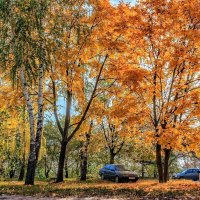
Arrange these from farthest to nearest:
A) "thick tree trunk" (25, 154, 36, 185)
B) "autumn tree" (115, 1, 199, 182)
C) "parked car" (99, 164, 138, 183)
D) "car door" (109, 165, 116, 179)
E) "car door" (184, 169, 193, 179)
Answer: "car door" (184, 169, 193, 179)
"car door" (109, 165, 116, 179)
"parked car" (99, 164, 138, 183)
"thick tree trunk" (25, 154, 36, 185)
"autumn tree" (115, 1, 199, 182)

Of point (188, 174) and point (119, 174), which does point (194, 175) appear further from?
point (119, 174)

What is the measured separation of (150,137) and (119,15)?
6612mm

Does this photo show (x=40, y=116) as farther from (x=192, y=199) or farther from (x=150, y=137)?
(x=192, y=199)

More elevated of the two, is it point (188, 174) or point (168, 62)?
point (168, 62)

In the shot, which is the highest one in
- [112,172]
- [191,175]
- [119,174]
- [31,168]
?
[31,168]

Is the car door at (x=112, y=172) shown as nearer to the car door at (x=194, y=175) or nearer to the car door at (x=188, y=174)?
the car door at (x=194, y=175)

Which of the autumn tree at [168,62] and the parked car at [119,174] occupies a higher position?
the autumn tree at [168,62]

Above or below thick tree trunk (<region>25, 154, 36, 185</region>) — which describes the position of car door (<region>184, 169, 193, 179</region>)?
below

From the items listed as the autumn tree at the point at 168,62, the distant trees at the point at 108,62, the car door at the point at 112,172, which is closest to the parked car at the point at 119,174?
the car door at the point at 112,172

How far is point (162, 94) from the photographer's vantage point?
60.7ft

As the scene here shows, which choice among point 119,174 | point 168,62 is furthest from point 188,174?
point 168,62

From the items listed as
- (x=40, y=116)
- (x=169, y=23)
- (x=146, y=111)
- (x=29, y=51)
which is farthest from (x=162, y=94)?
(x=29, y=51)

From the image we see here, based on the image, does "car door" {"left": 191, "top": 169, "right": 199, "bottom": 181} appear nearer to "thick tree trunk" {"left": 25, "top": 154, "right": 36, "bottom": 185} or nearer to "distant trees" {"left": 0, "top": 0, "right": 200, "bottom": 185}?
"distant trees" {"left": 0, "top": 0, "right": 200, "bottom": 185}

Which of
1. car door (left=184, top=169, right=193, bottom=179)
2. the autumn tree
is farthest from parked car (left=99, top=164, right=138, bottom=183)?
car door (left=184, top=169, right=193, bottom=179)
